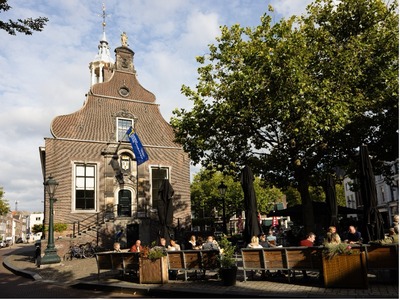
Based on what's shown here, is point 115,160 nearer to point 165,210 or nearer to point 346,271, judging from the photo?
point 165,210

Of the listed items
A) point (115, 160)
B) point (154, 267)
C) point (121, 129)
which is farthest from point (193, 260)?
point (121, 129)

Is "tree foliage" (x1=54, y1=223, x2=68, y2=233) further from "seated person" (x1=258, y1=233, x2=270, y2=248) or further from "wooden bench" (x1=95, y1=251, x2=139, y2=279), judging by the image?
"seated person" (x1=258, y1=233, x2=270, y2=248)

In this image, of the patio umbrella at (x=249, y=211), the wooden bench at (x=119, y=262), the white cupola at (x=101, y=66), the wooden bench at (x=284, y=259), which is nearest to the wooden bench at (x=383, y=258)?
the wooden bench at (x=284, y=259)

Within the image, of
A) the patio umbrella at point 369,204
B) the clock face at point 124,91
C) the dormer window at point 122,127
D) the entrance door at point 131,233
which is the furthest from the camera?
the clock face at point 124,91

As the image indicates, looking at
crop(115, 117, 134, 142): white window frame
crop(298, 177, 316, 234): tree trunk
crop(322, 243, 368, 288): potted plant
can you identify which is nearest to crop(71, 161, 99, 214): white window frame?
crop(115, 117, 134, 142): white window frame

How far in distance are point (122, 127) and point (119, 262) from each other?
1611cm

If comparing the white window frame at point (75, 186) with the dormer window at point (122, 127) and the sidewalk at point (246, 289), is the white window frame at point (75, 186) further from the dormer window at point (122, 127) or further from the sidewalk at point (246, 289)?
the sidewalk at point (246, 289)

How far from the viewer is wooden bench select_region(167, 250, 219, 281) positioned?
30.3 ft

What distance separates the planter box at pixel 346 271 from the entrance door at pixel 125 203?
60.0 feet

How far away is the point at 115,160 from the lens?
24234mm

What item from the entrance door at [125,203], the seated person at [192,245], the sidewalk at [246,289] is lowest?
the sidewalk at [246,289]

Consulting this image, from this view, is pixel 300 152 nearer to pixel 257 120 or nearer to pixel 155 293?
pixel 257 120

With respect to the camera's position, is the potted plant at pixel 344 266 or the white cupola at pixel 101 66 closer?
the potted plant at pixel 344 266

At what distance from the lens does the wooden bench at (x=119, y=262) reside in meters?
10.2
